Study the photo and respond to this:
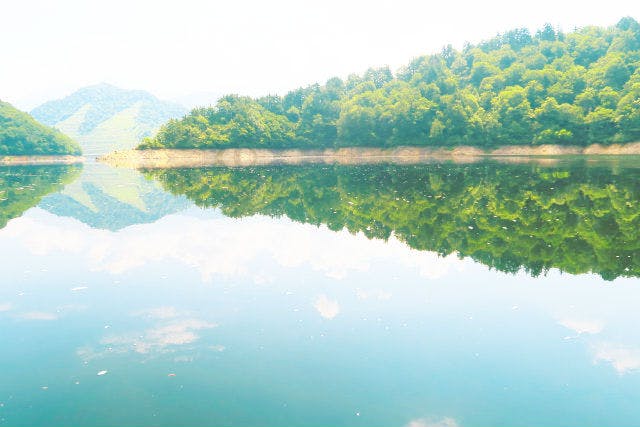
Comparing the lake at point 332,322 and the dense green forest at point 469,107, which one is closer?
the lake at point 332,322

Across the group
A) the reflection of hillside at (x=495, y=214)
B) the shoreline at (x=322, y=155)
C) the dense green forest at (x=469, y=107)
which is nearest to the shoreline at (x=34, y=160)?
→ the shoreline at (x=322, y=155)

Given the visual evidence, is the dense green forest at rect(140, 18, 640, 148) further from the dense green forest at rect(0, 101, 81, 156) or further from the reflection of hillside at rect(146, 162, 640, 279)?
the reflection of hillside at rect(146, 162, 640, 279)

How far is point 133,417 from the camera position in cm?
771

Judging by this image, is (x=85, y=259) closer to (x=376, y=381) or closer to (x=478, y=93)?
(x=376, y=381)

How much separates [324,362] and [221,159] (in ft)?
431

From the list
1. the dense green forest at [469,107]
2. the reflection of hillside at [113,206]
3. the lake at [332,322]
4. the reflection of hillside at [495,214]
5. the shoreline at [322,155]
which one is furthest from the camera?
the shoreline at [322,155]

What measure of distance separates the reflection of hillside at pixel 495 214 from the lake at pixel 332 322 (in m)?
0.18

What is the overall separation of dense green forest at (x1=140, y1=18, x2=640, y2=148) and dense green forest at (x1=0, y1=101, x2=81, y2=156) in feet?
214

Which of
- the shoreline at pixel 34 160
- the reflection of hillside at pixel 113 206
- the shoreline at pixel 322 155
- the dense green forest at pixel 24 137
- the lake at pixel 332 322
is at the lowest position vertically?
the lake at pixel 332 322

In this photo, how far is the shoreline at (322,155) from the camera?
108 m

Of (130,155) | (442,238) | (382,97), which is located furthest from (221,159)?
(442,238)

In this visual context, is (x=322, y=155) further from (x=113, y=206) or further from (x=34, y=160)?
(x=34, y=160)

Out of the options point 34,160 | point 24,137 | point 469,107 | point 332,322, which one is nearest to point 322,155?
point 469,107

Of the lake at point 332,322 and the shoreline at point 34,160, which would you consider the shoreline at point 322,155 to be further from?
the lake at point 332,322
